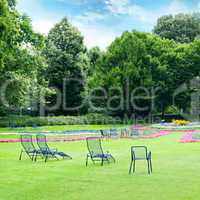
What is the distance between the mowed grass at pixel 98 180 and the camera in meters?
10.8

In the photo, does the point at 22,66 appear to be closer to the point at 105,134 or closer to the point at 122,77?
the point at 105,134

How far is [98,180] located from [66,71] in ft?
155

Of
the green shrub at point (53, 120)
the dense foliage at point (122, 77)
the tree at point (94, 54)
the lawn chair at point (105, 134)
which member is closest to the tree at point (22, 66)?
the green shrub at point (53, 120)

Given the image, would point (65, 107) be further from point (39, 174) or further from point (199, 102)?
point (39, 174)

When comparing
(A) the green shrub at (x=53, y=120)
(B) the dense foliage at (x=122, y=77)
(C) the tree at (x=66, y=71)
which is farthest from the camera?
(C) the tree at (x=66, y=71)

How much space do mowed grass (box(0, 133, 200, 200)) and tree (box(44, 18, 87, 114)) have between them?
4083cm

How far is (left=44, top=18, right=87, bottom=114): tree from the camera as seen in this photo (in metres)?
59.2

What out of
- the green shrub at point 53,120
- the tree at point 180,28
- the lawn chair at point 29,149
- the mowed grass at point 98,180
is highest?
the tree at point 180,28

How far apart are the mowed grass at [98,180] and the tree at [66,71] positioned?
40.8m

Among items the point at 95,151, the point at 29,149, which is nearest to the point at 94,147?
the point at 95,151

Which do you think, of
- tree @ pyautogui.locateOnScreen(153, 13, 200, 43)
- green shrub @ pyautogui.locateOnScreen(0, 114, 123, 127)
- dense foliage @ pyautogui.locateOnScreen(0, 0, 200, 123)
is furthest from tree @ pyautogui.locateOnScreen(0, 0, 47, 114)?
tree @ pyautogui.locateOnScreen(153, 13, 200, 43)

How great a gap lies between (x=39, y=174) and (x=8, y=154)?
7098 millimetres

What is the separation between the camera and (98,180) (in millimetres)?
13023

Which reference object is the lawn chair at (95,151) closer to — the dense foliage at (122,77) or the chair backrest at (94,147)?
the chair backrest at (94,147)
